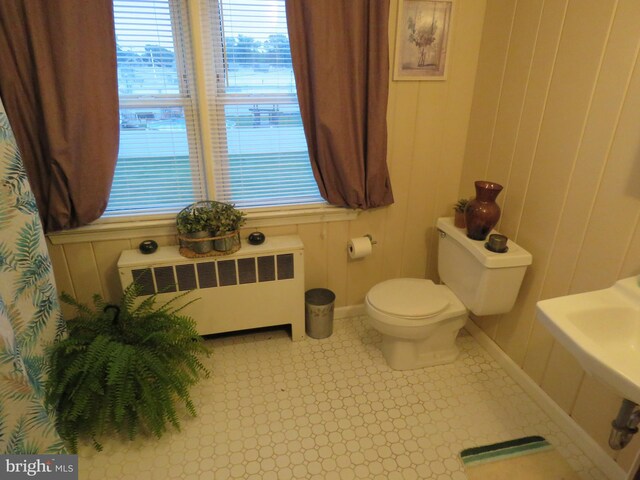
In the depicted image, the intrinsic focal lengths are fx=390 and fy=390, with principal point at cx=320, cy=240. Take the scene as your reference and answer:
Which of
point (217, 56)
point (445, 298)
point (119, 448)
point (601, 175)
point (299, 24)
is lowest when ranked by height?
point (119, 448)

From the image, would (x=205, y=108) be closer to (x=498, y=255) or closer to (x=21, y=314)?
(x=21, y=314)

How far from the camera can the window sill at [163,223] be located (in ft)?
6.07

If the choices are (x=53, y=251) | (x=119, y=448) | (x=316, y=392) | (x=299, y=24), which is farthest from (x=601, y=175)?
(x=53, y=251)

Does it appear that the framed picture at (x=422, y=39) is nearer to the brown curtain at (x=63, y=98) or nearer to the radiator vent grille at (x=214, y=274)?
the radiator vent grille at (x=214, y=274)

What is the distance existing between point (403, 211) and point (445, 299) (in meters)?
0.60

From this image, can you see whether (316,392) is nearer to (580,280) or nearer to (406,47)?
(580,280)

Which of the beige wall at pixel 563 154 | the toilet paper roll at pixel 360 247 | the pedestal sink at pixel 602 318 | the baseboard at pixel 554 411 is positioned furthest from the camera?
the toilet paper roll at pixel 360 247

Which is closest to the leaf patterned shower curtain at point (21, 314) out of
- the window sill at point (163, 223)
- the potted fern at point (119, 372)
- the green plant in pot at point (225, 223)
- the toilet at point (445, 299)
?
the potted fern at point (119, 372)

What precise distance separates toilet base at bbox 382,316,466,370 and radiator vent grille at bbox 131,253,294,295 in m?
0.65

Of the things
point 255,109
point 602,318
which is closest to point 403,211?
point 255,109

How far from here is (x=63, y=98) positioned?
5.19 feet

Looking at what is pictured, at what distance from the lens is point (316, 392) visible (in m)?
1.89

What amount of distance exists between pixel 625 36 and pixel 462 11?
2.85 ft

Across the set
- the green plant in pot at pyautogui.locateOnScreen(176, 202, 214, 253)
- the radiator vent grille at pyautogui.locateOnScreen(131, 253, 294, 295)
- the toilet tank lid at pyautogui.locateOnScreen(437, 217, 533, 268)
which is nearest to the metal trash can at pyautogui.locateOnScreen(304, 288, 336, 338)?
the radiator vent grille at pyautogui.locateOnScreen(131, 253, 294, 295)
